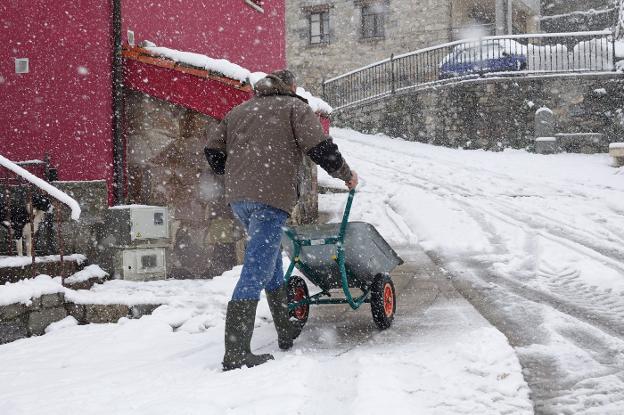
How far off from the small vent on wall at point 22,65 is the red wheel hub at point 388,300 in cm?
483

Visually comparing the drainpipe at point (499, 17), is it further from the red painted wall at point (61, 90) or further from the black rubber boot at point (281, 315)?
the black rubber boot at point (281, 315)

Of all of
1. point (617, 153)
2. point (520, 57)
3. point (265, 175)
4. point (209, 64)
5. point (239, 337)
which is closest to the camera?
point (239, 337)

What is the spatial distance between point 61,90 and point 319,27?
24.5m

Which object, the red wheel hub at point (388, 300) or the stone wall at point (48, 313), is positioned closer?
the red wheel hub at point (388, 300)

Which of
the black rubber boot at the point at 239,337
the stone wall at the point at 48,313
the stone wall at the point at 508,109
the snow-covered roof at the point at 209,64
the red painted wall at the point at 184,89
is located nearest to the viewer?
the black rubber boot at the point at 239,337

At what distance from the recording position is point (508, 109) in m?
20.4

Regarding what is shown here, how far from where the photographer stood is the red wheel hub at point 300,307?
5039mm

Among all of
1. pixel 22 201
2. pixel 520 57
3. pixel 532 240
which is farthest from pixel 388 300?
pixel 520 57

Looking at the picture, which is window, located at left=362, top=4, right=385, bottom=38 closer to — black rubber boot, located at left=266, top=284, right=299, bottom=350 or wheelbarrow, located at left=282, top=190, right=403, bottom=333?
wheelbarrow, located at left=282, top=190, right=403, bottom=333

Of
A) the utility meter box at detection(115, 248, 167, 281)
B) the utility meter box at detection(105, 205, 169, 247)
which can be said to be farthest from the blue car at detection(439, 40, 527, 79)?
the utility meter box at detection(115, 248, 167, 281)

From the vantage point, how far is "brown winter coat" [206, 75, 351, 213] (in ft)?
13.6

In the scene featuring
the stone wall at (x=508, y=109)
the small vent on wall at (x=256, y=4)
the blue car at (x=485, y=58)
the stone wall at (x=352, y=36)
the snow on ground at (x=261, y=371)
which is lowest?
the snow on ground at (x=261, y=371)

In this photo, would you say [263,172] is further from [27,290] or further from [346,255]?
[27,290]

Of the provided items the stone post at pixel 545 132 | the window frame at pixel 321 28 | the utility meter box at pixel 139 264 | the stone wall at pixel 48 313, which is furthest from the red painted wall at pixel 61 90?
the window frame at pixel 321 28
